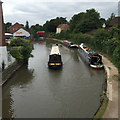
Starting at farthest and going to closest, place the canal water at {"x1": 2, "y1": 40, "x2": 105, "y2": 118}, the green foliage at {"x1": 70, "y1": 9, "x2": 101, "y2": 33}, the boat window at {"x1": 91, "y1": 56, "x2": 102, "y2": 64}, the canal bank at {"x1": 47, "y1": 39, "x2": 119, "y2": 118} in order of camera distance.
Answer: the green foliage at {"x1": 70, "y1": 9, "x2": 101, "y2": 33} < the boat window at {"x1": 91, "y1": 56, "x2": 102, "y2": 64} < the canal water at {"x1": 2, "y1": 40, "x2": 105, "y2": 118} < the canal bank at {"x1": 47, "y1": 39, "x2": 119, "y2": 118}

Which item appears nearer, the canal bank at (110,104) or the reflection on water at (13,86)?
the canal bank at (110,104)

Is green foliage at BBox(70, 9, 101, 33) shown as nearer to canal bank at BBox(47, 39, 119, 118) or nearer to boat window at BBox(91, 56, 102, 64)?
boat window at BBox(91, 56, 102, 64)

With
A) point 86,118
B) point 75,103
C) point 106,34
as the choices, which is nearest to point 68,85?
point 75,103

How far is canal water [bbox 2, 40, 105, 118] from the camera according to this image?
9624 mm

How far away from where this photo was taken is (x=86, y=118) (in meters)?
8.84

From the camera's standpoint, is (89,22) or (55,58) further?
(89,22)

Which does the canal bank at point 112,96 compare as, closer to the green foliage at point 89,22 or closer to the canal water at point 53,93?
the canal water at point 53,93

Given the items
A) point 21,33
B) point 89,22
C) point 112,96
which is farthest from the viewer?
point 21,33

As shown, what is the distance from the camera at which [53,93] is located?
12312mm

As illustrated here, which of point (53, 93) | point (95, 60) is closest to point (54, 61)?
point (95, 60)

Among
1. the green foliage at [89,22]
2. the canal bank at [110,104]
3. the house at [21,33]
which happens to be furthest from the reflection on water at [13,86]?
the house at [21,33]

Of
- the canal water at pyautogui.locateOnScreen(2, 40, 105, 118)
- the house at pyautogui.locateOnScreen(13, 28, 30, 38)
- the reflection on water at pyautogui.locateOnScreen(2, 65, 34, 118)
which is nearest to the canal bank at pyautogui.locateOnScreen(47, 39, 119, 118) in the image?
the canal water at pyautogui.locateOnScreen(2, 40, 105, 118)

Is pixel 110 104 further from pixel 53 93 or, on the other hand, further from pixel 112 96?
pixel 53 93

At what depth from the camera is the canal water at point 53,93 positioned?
9.62 metres
